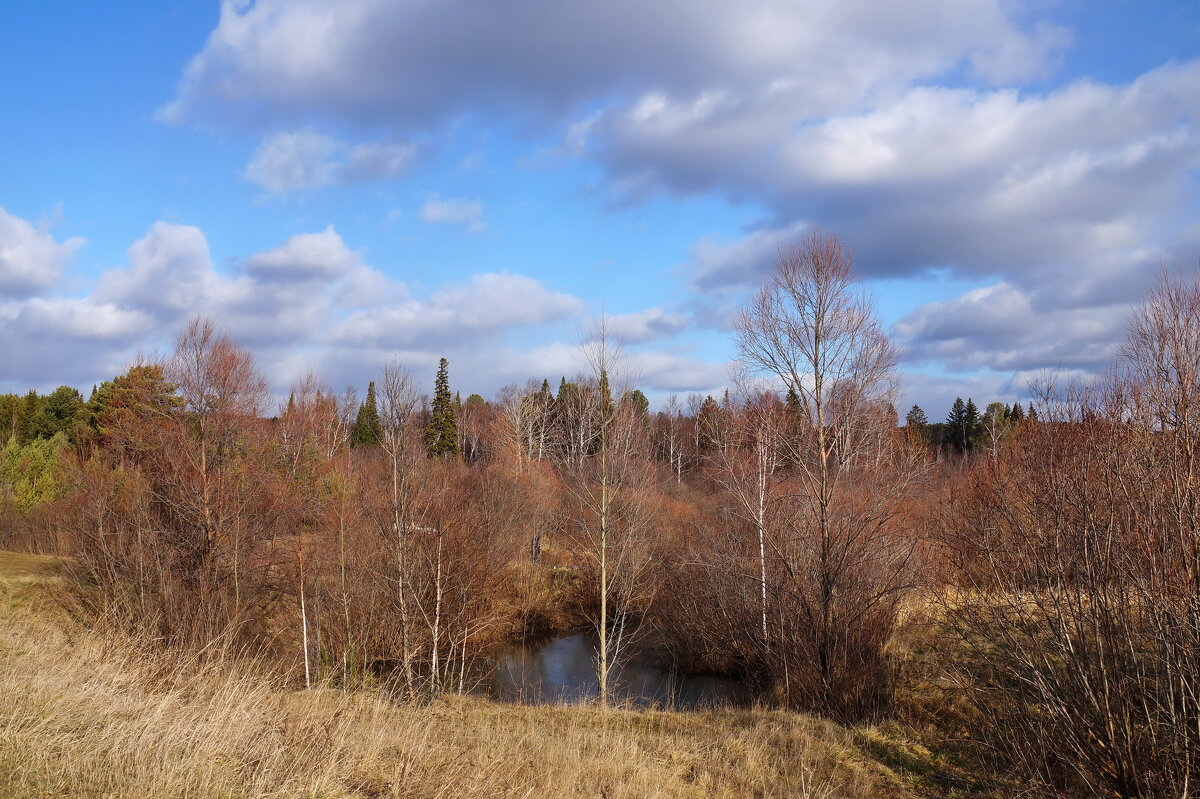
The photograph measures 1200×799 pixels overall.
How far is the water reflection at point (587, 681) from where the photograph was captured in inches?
693

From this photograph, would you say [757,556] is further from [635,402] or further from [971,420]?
[971,420]

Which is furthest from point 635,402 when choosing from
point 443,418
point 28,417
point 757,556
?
point 28,417

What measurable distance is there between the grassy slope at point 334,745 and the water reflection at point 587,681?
546 centimetres

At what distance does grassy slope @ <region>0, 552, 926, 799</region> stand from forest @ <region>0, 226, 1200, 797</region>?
1303 millimetres

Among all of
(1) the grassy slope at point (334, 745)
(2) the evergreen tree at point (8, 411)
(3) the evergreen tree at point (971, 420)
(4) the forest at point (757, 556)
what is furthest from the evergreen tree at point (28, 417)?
(3) the evergreen tree at point (971, 420)

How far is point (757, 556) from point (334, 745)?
49.1 ft

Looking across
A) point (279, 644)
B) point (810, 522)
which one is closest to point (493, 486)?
point (279, 644)

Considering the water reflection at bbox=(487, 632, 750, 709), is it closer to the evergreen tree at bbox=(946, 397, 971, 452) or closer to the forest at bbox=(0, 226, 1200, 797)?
the forest at bbox=(0, 226, 1200, 797)

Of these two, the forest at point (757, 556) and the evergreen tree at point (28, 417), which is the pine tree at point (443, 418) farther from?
the evergreen tree at point (28, 417)

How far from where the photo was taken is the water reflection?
57.7ft

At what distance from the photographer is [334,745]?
21.6ft

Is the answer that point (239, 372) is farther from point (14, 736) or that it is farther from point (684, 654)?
point (14, 736)

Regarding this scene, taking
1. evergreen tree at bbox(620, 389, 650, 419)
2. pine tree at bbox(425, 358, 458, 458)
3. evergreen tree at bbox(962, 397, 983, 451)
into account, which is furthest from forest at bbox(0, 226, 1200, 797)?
evergreen tree at bbox(962, 397, 983, 451)

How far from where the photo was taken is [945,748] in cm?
1020
